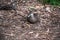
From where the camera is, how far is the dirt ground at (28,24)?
395 cm

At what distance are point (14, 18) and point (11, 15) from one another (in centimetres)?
12

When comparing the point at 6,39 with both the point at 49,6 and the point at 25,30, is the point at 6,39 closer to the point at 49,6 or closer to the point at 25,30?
the point at 25,30

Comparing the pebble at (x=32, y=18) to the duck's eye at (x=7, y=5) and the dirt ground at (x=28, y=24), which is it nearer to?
the dirt ground at (x=28, y=24)

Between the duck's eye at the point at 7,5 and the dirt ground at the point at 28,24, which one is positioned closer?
the dirt ground at the point at 28,24

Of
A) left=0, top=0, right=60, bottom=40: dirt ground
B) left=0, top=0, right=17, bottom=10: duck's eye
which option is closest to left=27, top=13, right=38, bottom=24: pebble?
left=0, top=0, right=60, bottom=40: dirt ground

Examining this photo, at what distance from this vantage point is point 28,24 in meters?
4.24

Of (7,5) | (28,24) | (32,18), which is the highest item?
(7,5)

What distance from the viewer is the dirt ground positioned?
155 inches

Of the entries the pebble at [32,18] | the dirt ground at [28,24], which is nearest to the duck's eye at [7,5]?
the dirt ground at [28,24]

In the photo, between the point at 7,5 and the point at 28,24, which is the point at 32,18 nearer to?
the point at 28,24

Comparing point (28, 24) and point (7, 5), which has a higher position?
point (7, 5)

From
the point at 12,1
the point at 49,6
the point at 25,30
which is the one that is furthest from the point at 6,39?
the point at 49,6

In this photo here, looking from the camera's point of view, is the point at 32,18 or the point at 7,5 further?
the point at 7,5

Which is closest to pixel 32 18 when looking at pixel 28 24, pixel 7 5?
pixel 28 24
